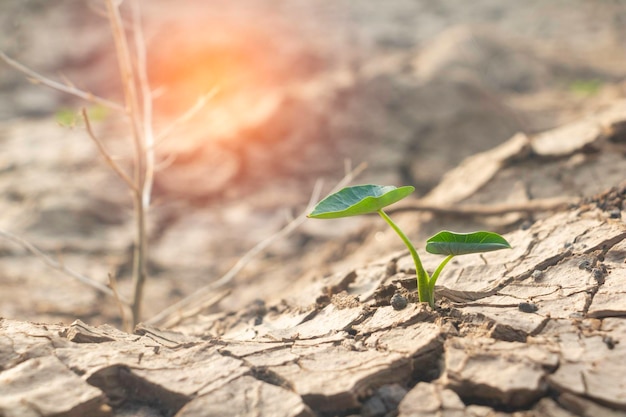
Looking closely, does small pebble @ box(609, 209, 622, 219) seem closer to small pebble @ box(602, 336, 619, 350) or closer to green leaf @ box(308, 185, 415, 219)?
small pebble @ box(602, 336, 619, 350)

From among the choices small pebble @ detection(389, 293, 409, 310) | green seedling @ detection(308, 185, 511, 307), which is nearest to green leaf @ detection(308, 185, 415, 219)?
green seedling @ detection(308, 185, 511, 307)

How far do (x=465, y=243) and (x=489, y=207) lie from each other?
5.52 feet

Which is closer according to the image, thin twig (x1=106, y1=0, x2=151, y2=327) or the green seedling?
the green seedling

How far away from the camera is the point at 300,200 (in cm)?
512

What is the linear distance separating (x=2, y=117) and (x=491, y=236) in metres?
6.47

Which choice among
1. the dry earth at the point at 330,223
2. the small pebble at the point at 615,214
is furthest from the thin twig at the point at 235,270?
the small pebble at the point at 615,214

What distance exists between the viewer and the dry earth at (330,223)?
58.0 inches

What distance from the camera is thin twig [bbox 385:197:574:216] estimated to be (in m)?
2.84

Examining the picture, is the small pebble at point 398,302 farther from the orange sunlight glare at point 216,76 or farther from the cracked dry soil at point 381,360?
the orange sunlight glare at point 216,76

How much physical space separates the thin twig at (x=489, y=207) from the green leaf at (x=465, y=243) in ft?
4.28

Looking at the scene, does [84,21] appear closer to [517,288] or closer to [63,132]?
[63,132]

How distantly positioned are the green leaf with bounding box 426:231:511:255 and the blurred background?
1513 mm

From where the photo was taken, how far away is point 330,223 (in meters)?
Result: 4.81

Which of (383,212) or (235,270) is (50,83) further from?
(383,212)
